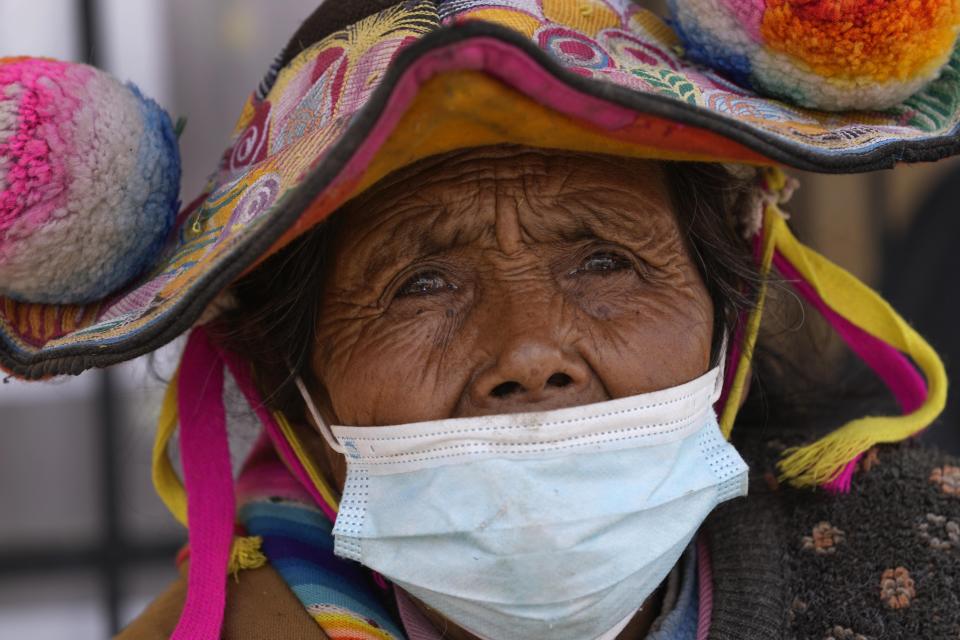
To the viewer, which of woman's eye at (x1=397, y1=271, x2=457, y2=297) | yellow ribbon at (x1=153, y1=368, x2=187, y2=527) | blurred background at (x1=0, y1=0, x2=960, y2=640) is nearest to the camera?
woman's eye at (x1=397, y1=271, x2=457, y2=297)

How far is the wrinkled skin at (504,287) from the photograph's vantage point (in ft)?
5.80

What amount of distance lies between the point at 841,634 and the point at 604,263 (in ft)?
2.60

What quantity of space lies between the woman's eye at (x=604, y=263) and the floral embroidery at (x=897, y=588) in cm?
75

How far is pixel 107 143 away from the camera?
1.82 m

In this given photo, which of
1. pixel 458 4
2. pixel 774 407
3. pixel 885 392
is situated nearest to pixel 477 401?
pixel 458 4

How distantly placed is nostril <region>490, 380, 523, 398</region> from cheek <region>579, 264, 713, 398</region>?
0.13m

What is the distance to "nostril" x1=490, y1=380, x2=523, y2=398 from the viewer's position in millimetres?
1720

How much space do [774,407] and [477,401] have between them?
1023 millimetres

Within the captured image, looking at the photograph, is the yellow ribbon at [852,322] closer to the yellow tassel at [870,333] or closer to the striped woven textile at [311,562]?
the yellow tassel at [870,333]

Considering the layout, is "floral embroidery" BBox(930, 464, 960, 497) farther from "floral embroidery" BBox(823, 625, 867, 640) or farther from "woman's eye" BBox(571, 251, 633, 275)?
"woman's eye" BBox(571, 251, 633, 275)

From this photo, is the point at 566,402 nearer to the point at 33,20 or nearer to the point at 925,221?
the point at 33,20

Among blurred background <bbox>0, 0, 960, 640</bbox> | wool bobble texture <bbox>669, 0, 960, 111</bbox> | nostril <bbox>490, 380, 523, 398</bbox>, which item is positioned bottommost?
blurred background <bbox>0, 0, 960, 640</bbox>

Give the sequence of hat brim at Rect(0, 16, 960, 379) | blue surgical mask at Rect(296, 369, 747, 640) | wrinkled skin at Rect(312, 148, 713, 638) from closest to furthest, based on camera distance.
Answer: hat brim at Rect(0, 16, 960, 379), blue surgical mask at Rect(296, 369, 747, 640), wrinkled skin at Rect(312, 148, 713, 638)

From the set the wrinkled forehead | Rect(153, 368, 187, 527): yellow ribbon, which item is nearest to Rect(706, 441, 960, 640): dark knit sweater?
the wrinkled forehead
